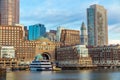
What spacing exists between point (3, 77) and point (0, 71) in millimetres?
2318

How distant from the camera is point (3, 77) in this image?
370 feet

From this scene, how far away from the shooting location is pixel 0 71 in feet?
372
